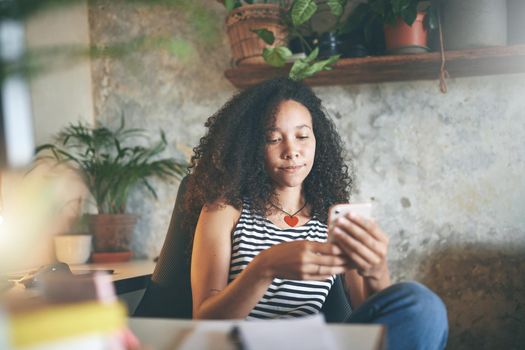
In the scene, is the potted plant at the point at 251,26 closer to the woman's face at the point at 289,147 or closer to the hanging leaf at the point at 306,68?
the hanging leaf at the point at 306,68

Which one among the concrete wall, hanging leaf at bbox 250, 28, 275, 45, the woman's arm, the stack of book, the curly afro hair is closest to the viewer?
the stack of book

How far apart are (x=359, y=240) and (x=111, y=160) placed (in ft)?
5.87

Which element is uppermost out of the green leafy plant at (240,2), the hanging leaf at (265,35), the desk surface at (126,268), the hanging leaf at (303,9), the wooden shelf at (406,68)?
the green leafy plant at (240,2)

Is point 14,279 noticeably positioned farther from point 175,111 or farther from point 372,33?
point 372,33

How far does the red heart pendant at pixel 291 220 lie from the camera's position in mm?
1511

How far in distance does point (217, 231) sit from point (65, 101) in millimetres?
1372

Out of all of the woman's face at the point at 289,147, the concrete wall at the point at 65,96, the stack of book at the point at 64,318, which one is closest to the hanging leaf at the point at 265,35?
the woman's face at the point at 289,147

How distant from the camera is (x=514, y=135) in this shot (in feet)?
6.86

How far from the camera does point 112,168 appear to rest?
2.28 metres

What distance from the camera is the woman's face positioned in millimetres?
1447

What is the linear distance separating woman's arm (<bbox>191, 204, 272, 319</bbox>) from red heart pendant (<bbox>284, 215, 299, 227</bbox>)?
0.56ft

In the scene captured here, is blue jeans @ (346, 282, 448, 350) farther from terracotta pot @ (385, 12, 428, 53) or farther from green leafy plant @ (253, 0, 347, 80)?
terracotta pot @ (385, 12, 428, 53)

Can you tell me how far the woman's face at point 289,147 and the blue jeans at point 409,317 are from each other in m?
0.57

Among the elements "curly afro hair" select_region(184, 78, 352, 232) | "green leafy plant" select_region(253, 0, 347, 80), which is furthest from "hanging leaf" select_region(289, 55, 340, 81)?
"curly afro hair" select_region(184, 78, 352, 232)
